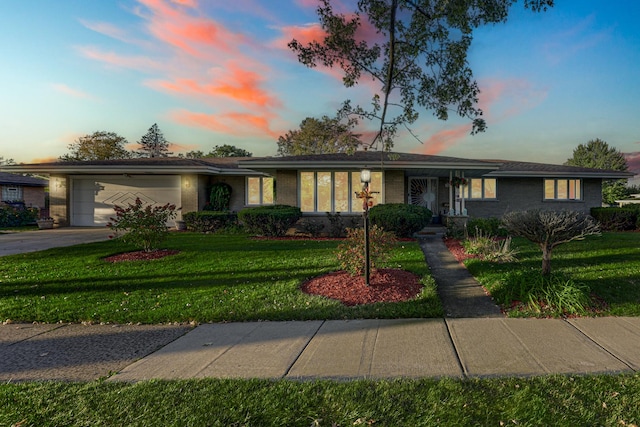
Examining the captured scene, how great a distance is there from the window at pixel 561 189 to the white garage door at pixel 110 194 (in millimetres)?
19459

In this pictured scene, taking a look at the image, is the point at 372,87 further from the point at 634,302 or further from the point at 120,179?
the point at 120,179

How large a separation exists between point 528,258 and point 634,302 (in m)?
3.03

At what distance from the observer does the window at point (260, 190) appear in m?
18.3

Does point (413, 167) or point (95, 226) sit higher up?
point (413, 167)

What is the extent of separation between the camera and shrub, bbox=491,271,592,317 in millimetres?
4855

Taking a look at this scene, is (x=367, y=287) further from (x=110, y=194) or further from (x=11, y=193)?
(x=11, y=193)

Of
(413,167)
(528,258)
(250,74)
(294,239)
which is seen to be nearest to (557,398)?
(528,258)

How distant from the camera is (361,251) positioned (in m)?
6.38

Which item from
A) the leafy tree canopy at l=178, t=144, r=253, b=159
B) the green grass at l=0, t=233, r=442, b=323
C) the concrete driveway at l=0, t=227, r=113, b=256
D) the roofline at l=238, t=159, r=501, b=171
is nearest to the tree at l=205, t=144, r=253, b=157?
the leafy tree canopy at l=178, t=144, r=253, b=159

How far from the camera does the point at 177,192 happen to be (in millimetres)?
17875

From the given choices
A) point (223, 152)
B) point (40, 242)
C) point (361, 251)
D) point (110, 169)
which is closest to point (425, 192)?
point (361, 251)

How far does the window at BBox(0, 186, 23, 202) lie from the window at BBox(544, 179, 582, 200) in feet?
116

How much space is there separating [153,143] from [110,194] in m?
32.4

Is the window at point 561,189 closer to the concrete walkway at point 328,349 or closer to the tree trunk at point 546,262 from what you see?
the tree trunk at point 546,262
